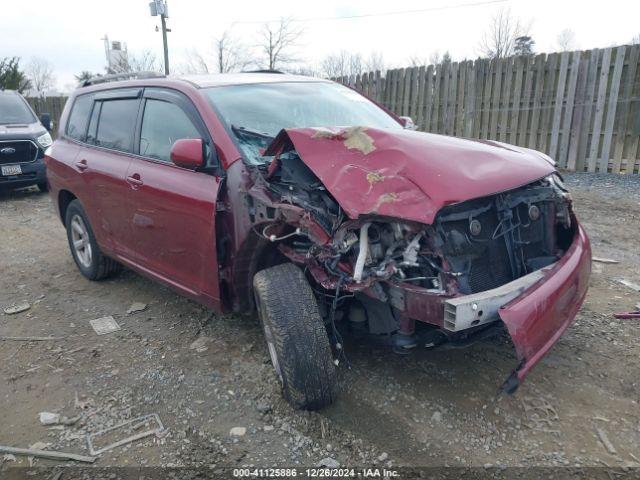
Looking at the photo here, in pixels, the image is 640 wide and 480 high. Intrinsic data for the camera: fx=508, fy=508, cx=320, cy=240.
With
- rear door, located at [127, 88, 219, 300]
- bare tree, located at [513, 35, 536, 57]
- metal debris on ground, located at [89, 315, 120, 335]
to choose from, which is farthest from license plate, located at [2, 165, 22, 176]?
bare tree, located at [513, 35, 536, 57]

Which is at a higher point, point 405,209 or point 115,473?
point 405,209

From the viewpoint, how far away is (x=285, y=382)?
9.12 ft

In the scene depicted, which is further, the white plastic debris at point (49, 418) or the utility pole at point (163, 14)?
the utility pole at point (163, 14)

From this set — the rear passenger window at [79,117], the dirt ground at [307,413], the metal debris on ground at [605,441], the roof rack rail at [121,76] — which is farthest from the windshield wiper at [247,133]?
the metal debris on ground at [605,441]

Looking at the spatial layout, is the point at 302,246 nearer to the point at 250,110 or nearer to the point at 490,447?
the point at 250,110

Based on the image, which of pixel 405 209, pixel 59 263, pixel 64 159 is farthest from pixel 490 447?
pixel 59 263

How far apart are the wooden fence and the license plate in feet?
25.7

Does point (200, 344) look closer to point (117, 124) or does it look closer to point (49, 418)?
point (49, 418)

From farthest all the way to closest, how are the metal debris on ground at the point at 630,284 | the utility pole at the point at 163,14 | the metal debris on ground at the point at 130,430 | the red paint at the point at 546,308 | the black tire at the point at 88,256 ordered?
the utility pole at the point at 163,14 < the black tire at the point at 88,256 < the metal debris on ground at the point at 630,284 < the metal debris on ground at the point at 130,430 < the red paint at the point at 546,308

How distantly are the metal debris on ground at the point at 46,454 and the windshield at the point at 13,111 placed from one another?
8754 millimetres

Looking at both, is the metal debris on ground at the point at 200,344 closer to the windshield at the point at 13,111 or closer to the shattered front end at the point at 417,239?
the shattered front end at the point at 417,239

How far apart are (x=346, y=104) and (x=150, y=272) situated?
80.8 inches

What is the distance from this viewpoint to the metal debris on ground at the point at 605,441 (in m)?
2.46

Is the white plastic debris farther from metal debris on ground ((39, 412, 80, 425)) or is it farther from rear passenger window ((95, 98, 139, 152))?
rear passenger window ((95, 98, 139, 152))
